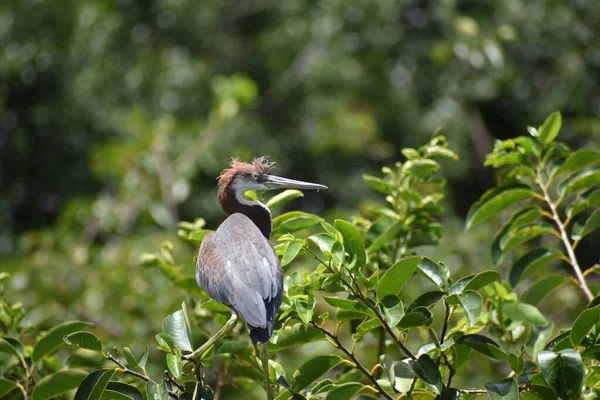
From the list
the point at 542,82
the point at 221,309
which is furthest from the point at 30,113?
the point at 221,309

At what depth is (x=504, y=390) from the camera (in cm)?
253

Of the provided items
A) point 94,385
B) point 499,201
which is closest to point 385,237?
point 499,201

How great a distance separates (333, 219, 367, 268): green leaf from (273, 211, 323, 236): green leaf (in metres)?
0.39

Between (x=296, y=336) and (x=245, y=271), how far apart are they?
0.30 m

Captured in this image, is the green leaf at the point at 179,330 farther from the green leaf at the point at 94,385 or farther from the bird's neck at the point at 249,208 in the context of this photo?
the bird's neck at the point at 249,208

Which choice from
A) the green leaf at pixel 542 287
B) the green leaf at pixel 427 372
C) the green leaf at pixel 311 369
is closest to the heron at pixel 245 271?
the green leaf at pixel 311 369

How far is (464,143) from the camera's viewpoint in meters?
9.19

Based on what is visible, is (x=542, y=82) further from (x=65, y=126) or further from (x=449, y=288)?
(x=449, y=288)

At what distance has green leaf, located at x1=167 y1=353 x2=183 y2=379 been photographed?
8.57 ft

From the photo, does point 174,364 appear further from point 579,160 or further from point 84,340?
point 579,160

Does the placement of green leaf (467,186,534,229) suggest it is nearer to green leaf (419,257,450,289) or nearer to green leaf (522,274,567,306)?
green leaf (522,274,567,306)

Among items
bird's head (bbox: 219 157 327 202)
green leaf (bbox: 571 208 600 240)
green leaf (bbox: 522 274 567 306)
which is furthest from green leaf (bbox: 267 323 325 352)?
green leaf (bbox: 571 208 600 240)

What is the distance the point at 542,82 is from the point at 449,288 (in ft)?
24.7

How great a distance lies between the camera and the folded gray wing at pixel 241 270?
289 cm
